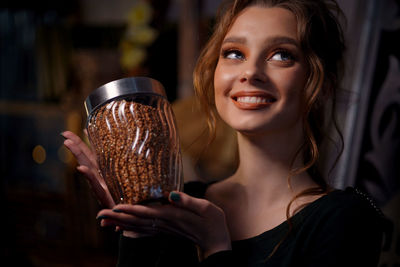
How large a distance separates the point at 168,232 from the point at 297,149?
0.26 m

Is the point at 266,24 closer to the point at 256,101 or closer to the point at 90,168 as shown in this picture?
the point at 256,101

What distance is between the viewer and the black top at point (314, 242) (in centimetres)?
55

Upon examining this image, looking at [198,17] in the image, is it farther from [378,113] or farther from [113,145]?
[113,145]

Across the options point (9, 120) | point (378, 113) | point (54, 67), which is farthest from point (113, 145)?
point (9, 120)

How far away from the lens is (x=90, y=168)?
0.62 metres

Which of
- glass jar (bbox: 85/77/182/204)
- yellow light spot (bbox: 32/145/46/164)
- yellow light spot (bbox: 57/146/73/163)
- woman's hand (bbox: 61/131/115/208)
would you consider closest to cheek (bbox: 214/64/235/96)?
glass jar (bbox: 85/77/182/204)

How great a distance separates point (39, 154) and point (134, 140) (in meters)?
2.41

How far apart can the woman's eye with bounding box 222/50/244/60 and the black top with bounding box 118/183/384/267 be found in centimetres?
25

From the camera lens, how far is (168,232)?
53cm

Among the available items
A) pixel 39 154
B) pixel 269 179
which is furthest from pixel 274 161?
pixel 39 154

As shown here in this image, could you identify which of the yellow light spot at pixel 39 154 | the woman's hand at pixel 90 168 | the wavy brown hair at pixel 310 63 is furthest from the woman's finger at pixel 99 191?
the yellow light spot at pixel 39 154

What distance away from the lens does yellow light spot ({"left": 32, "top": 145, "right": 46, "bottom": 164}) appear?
270cm

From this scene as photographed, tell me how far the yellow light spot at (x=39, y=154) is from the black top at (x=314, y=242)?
2281 millimetres

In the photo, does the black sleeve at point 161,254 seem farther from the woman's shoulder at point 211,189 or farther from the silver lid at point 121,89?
the silver lid at point 121,89
